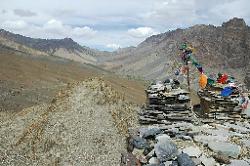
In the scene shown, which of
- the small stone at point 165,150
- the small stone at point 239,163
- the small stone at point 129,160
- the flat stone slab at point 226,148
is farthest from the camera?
the small stone at point 129,160

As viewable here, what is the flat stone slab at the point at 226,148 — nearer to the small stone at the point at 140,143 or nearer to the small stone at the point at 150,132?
the small stone at the point at 150,132

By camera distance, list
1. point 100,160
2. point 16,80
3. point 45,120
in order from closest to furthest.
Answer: point 100,160 → point 45,120 → point 16,80

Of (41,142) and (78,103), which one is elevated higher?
(78,103)

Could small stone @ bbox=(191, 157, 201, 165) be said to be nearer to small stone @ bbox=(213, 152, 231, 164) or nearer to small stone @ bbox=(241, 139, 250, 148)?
small stone @ bbox=(213, 152, 231, 164)

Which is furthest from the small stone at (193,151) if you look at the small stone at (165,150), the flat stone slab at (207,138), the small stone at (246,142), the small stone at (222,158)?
the small stone at (246,142)

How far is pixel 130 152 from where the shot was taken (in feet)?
61.2

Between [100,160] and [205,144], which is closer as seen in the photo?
[205,144]

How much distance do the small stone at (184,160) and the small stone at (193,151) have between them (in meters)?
0.65

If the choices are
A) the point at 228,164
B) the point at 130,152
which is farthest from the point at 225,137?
the point at 130,152

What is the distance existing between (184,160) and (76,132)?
9.59 meters

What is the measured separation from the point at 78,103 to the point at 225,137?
1084 centimetres

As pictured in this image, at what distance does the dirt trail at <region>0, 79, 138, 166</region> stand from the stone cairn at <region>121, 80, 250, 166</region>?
2492mm

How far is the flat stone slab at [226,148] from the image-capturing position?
1712cm

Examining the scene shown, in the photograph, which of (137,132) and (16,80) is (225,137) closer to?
(137,132)
